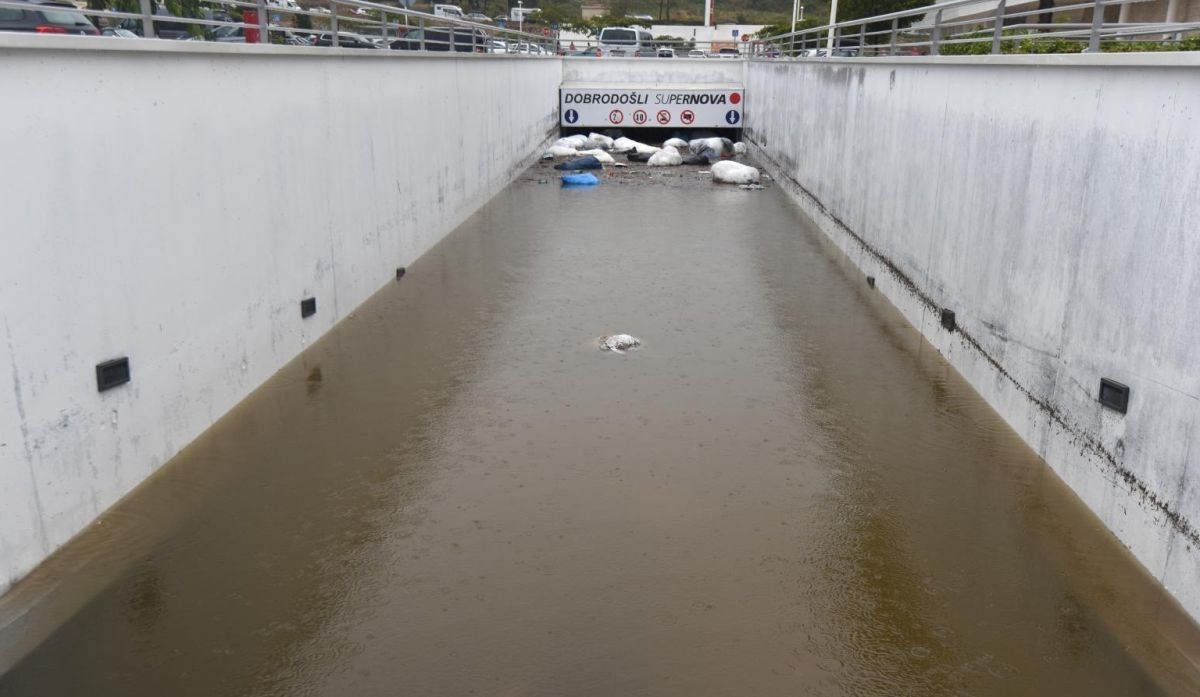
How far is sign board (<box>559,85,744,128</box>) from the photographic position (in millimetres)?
26844

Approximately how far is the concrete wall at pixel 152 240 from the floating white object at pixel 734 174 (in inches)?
425

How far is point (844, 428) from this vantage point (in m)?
6.96

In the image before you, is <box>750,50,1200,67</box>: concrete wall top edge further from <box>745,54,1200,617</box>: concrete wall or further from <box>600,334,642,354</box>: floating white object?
<box>600,334,642,354</box>: floating white object

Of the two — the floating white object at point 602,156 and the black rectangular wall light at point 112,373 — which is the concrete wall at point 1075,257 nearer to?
the black rectangular wall light at point 112,373

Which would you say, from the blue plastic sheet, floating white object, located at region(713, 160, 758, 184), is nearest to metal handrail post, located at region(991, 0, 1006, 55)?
floating white object, located at region(713, 160, 758, 184)

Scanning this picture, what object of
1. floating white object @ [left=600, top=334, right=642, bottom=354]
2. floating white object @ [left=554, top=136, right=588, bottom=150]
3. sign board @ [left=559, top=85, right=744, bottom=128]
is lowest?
floating white object @ [left=600, top=334, right=642, bottom=354]

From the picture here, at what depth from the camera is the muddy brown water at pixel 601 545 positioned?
13.8 feet

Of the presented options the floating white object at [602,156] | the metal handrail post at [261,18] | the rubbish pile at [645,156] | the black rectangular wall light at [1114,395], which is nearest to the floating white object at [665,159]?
the rubbish pile at [645,156]

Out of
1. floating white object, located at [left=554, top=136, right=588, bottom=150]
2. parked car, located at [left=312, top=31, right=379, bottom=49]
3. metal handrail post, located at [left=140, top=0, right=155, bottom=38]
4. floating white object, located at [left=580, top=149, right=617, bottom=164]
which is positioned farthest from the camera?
floating white object, located at [left=554, top=136, right=588, bottom=150]

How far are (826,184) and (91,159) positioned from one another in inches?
456

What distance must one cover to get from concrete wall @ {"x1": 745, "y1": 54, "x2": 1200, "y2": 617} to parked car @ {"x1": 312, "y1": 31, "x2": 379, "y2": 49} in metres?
5.77

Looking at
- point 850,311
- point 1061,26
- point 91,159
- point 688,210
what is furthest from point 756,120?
point 91,159

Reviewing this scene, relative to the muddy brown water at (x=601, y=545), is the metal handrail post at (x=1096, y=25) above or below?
→ above

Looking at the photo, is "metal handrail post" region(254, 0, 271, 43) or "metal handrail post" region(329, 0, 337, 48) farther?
"metal handrail post" region(329, 0, 337, 48)
